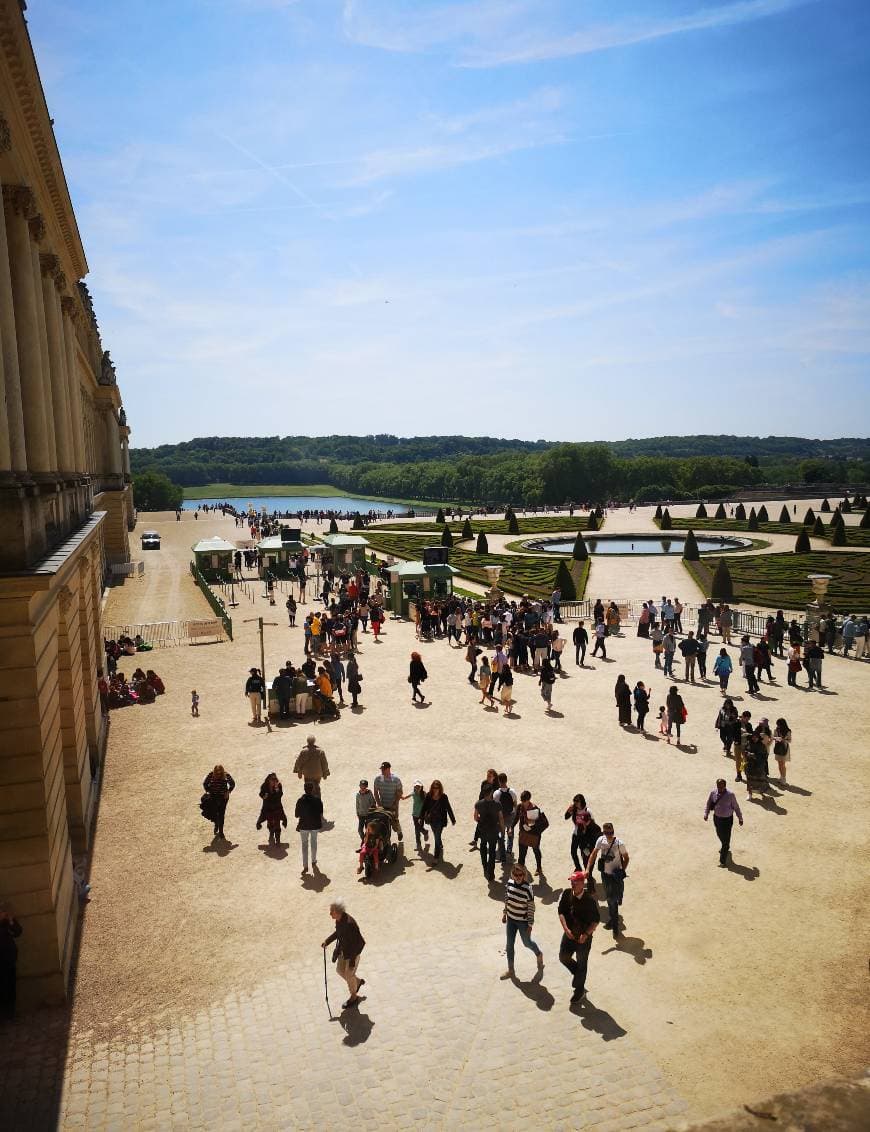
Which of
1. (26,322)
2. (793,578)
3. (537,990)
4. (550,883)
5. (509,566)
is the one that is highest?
(26,322)

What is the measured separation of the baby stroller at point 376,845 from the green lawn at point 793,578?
1053 inches

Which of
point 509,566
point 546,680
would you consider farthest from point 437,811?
point 509,566

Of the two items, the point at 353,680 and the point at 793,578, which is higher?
the point at 353,680

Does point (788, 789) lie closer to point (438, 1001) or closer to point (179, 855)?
point (438, 1001)

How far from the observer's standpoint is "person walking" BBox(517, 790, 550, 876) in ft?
38.5

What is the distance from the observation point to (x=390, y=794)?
42.2 ft

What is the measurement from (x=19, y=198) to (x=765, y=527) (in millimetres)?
62762

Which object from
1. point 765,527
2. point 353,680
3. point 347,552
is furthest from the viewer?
point 765,527

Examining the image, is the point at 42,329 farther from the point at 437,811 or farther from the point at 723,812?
the point at 723,812

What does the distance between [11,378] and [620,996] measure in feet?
34.2

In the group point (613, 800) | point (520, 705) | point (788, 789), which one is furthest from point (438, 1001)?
point (520, 705)

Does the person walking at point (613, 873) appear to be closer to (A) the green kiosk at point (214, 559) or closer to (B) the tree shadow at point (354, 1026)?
(B) the tree shadow at point (354, 1026)

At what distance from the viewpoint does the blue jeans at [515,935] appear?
9320 millimetres

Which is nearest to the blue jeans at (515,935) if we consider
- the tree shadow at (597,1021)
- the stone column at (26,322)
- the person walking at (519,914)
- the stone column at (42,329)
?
the person walking at (519,914)
